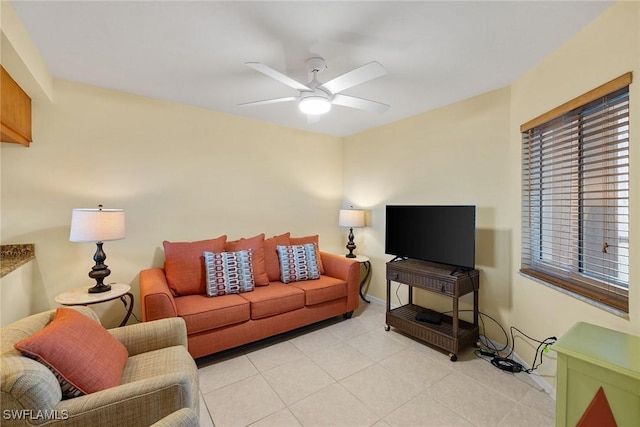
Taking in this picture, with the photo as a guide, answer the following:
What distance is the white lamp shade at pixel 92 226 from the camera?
2.21 m

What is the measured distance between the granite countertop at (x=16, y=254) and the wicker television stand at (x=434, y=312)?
3270 millimetres

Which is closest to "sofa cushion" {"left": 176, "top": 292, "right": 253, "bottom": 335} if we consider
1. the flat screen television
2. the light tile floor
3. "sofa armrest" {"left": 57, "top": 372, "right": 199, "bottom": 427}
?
the light tile floor

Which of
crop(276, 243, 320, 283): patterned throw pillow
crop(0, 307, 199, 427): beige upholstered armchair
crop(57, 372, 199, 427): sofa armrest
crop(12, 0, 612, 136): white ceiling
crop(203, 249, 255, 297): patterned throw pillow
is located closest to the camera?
crop(0, 307, 199, 427): beige upholstered armchair

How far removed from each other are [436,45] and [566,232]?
161 centimetres

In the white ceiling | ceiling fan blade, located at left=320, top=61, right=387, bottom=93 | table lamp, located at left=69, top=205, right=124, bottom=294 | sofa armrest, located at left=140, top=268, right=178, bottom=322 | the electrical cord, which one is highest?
the white ceiling

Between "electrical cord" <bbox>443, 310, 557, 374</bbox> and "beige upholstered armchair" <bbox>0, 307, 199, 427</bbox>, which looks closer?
"beige upholstered armchair" <bbox>0, 307, 199, 427</bbox>

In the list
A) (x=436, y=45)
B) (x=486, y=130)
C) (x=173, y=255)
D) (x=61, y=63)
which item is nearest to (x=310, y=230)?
(x=173, y=255)

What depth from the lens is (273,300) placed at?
2.71m

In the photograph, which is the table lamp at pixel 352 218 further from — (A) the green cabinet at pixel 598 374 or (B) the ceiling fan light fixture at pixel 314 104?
(A) the green cabinet at pixel 598 374

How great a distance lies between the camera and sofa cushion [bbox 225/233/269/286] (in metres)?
3.08

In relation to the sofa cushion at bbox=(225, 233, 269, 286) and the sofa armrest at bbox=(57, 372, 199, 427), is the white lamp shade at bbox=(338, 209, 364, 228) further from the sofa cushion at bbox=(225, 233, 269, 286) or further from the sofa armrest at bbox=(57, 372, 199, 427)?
the sofa armrest at bbox=(57, 372, 199, 427)

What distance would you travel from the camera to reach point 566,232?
1.96 meters

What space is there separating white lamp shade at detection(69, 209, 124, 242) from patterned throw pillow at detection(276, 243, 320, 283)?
1.65 m

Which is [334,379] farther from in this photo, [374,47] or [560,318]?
[374,47]
